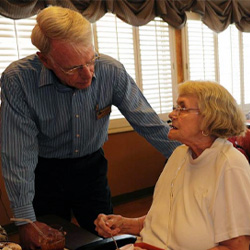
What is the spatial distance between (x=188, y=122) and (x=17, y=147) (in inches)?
30.8

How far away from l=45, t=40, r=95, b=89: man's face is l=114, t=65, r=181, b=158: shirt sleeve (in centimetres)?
30

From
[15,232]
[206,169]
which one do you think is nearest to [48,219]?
[206,169]

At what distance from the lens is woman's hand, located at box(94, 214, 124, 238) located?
148 centimetres

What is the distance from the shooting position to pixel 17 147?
4.95ft

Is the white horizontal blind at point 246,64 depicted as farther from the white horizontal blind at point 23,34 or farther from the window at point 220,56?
the white horizontal blind at point 23,34

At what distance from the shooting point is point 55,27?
4.55 ft

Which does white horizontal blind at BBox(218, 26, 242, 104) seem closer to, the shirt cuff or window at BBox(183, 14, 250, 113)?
window at BBox(183, 14, 250, 113)

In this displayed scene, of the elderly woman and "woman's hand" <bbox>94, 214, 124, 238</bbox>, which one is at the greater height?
the elderly woman

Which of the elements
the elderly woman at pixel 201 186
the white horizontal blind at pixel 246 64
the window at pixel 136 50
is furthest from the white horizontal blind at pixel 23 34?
the white horizontal blind at pixel 246 64

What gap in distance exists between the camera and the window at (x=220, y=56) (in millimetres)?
4613

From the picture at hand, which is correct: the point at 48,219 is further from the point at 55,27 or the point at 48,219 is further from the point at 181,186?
the point at 55,27

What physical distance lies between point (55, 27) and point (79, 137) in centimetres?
57

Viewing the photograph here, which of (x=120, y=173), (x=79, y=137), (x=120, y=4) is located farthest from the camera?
(x=120, y=173)

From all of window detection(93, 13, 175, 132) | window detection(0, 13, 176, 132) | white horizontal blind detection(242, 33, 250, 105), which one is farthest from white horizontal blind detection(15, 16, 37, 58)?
white horizontal blind detection(242, 33, 250, 105)
